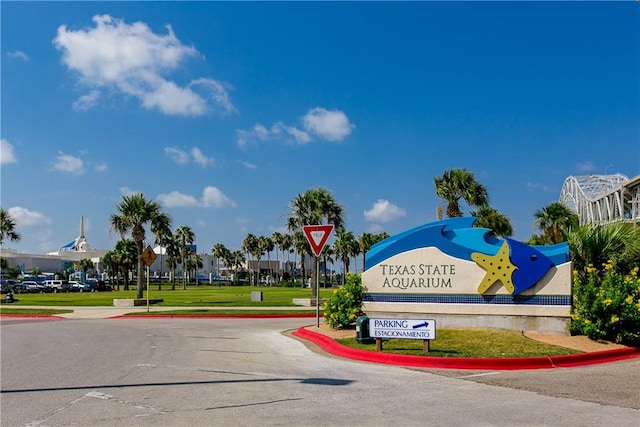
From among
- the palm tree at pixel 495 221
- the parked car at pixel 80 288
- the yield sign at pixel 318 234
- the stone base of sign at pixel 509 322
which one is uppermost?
the palm tree at pixel 495 221

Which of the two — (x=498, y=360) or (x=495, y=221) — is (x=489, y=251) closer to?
(x=498, y=360)

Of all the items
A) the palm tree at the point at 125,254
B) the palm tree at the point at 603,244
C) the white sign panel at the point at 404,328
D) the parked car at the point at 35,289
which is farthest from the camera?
the palm tree at the point at 125,254

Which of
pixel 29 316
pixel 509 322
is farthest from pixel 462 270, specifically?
pixel 29 316

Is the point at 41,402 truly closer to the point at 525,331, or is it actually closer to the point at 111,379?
the point at 111,379

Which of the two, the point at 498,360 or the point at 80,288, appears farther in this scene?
the point at 80,288

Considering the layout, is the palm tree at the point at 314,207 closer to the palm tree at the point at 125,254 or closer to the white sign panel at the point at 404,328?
the white sign panel at the point at 404,328

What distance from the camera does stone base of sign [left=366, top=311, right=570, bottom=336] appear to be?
50.0ft

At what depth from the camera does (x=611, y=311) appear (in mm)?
14086

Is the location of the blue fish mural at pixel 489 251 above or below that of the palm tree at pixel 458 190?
below

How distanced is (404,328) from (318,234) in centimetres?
583

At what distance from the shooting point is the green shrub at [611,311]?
46.0 feet

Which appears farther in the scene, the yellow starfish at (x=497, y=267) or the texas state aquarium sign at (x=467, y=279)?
the yellow starfish at (x=497, y=267)

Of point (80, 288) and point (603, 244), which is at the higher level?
point (603, 244)

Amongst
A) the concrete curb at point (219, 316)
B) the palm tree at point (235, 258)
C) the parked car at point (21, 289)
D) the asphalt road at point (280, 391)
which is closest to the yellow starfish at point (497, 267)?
the asphalt road at point (280, 391)
